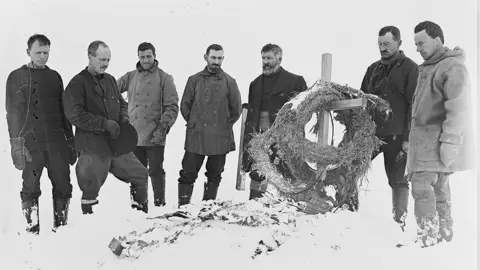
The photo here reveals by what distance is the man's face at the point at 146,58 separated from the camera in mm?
5777

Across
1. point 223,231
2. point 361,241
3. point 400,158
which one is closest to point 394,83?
point 400,158

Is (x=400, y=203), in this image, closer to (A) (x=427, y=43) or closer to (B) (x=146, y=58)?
(A) (x=427, y=43)

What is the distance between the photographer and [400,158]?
4.75 metres

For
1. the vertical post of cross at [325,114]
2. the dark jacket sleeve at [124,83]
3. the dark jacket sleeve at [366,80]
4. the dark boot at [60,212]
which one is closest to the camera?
the dark boot at [60,212]

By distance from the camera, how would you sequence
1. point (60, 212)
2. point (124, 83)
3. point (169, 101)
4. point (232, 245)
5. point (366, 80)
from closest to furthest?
point (232, 245), point (60, 212), point (366, 80), point (169, 101), point (124, 83)

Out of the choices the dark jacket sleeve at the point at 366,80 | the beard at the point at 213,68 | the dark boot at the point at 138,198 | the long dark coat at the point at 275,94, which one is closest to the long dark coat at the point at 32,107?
the dark boot at the point at 138,198

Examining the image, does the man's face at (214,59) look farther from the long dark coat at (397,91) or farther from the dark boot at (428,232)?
the dark boot at (428,232)

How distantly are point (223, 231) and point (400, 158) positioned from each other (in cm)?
187

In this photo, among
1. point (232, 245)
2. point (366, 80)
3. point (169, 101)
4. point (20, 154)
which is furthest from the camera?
point (169, 101)

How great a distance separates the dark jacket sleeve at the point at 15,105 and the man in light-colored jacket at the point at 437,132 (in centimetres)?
339

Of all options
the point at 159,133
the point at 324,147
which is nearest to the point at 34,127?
the point at 159,133

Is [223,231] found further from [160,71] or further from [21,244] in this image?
[160,71]

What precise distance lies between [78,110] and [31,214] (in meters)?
1.06

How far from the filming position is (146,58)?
5.79 metres
